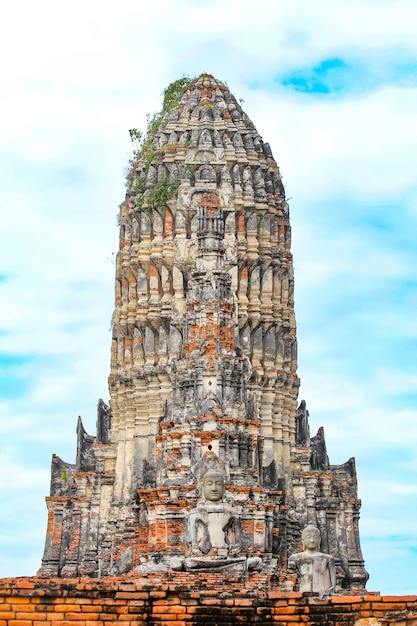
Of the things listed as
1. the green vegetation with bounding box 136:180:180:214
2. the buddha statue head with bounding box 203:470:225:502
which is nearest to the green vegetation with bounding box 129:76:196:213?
the green vegetation with bounding box 136:180:180:214

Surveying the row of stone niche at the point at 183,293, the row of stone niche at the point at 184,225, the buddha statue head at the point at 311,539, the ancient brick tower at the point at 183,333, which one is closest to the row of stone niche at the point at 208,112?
the ancient brick tower at the point at 183,333

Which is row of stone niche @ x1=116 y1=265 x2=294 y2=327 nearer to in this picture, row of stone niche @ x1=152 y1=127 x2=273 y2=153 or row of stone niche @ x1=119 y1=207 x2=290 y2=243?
row of stone niche @ x1=119 y1=207 x2=290 y2=243

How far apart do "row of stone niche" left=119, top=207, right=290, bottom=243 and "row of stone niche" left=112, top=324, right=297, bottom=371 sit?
12.3 feet

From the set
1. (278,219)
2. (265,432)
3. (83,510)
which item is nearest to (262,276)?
(278,219)

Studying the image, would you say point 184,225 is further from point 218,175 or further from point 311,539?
point 311,539

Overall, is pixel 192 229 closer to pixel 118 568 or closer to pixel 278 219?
pixel 278 219

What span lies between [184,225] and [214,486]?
90.2 ft


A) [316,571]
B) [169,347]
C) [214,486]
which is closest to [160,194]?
[169,347]

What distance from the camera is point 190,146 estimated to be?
2133 inches

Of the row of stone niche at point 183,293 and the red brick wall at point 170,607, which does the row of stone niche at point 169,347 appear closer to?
the row of stone niche at point 183,293

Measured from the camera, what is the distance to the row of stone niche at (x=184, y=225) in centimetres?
5200

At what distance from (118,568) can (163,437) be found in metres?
5.04

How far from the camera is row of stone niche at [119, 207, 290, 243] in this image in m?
52.0

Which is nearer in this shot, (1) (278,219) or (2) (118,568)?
(2) (118,568)
